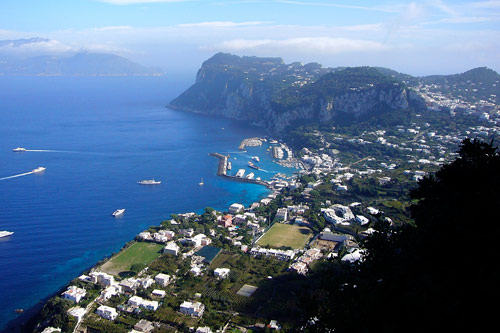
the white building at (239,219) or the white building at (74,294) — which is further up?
the white building at (239,219)

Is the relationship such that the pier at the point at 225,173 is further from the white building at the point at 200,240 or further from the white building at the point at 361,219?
the white building at the point at 200,240

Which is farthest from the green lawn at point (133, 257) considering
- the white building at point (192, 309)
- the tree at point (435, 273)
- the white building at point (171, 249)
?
the tree at point (435, 273)

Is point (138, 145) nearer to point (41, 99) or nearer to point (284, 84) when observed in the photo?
point (284, 84)

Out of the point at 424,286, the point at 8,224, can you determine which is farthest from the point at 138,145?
the point at 424,286

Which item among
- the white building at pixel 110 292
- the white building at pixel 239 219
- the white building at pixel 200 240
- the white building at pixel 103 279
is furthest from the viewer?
the white building at pixel 239 219

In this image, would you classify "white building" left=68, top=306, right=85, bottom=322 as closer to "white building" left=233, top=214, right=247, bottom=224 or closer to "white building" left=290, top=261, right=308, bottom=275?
"white building" left=290, top=261, right=308, bottom=275

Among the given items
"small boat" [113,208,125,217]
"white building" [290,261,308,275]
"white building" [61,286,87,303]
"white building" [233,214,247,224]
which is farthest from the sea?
"white building" [290,261,308,275]
